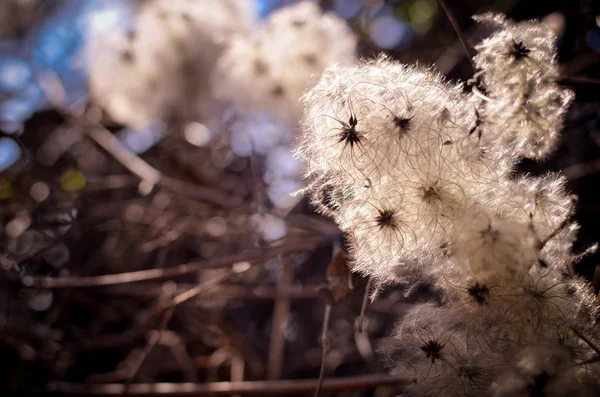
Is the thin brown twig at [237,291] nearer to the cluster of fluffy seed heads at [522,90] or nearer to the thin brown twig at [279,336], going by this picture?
the thin brown twig at [279,336]

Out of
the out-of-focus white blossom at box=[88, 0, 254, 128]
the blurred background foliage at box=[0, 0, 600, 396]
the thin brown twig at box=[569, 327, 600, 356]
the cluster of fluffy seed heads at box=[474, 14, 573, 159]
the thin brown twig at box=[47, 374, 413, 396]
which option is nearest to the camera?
the thin brown twig at box=[569, 327, 600, 356]

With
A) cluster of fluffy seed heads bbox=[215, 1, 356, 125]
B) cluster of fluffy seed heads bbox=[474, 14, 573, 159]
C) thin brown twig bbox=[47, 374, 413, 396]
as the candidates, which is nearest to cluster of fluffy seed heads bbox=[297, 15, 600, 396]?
cluster of fluffy seed heads bbox=[474, 14, 573, 159]

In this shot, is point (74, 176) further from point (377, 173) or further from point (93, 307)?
point (377, 173)

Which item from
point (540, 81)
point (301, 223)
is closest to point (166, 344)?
point (301, 223)

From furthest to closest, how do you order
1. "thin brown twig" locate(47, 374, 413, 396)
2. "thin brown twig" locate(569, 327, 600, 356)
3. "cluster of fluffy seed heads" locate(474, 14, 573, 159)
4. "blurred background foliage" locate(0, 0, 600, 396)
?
"blurred background foliage" locate(0, 0, 600, 396) → "thin brown twig" locate(47, 374, 413, 396) → "cluster of fluffy seed heads" locate(474, 14, 573, 159) → "thin brown twig" locate(569, 327, 600, 356)

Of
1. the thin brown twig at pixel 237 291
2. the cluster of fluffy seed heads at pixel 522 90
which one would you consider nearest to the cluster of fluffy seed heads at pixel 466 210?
the cluster of fluffy seed heads at pixel 522 90

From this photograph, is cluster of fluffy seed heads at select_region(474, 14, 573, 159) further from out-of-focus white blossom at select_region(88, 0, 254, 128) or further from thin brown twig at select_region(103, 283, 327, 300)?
out-of-focus white blossom at select_region(88, 0, 254, 128)

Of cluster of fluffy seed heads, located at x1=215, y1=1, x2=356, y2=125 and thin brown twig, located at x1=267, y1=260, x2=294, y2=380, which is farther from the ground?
cluster of fluffy seed heads, located at x1=215, y1=1, x2=356, y2=125

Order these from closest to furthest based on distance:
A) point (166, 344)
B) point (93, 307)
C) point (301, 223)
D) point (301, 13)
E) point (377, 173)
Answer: point (377, 173)
point (301, 223)
point (301, 13)
point (166, 344)
point (93, 307)
